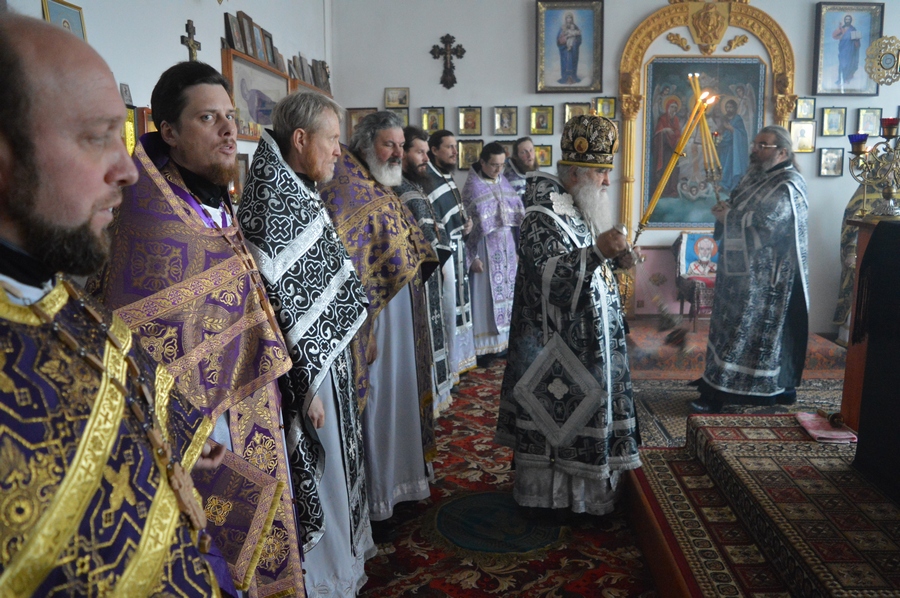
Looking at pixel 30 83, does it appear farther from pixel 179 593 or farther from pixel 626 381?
pixel 626 381

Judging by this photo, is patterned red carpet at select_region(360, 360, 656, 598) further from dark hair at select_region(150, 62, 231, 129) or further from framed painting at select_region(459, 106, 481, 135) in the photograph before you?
framed painting at select_region(459, 106, 481, 135)

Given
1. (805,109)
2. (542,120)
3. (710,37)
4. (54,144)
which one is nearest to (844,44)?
(805,109)

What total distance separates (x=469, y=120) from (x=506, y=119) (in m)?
0.45

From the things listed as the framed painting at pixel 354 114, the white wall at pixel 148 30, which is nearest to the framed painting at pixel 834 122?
the framed painting at pixel 354 114

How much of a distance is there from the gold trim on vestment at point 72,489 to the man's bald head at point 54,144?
0.33ft

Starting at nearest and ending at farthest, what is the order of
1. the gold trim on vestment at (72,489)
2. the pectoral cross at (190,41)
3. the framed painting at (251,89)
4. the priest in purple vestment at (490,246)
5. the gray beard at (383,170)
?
the gold trim on vestment at (72,489), the gray beard at (383,170), the pectoral cross at (190,41), the framed painting at (251,89), the priest in purple vestment at (490,246)

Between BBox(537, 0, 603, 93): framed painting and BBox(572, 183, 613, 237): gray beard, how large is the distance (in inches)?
216

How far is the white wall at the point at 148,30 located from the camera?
120 inches

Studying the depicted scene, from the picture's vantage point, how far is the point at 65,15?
2.69 meters

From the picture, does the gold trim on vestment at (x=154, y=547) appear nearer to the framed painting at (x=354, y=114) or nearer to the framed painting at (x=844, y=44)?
the framed painting at (x=354, y=114)

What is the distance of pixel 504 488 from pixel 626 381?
1.05 m

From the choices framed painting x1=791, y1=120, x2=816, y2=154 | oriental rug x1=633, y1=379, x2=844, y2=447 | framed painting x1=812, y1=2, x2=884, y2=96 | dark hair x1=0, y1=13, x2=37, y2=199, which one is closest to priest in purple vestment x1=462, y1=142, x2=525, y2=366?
oriental rug x1=633, y1=379, x2=844, y2=447

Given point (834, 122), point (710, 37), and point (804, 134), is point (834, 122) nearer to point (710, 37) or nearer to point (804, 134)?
point (804, 134)

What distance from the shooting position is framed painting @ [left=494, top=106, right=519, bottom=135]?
836 centimetres
